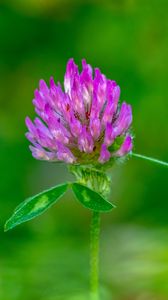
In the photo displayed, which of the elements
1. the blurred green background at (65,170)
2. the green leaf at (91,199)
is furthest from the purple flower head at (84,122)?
the blurred green background at (65,170)

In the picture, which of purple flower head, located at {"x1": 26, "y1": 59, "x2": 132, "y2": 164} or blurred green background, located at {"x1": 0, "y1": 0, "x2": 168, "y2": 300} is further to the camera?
blurred green background, located at {"x1": 0, "y1": 0, "x2": 168, "y2": 300}

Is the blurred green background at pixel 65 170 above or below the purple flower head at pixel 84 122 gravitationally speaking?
above

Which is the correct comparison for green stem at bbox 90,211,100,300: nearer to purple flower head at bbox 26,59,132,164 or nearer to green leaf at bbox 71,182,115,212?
green leaf at bbox 71,182,115,212

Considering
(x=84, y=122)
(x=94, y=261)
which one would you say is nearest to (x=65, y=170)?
(x=84, y=122)

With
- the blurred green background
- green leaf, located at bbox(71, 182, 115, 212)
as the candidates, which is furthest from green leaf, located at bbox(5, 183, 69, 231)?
the blurred green background

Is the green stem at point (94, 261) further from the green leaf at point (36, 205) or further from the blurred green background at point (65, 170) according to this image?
the blurred green background at point (65, 170)
